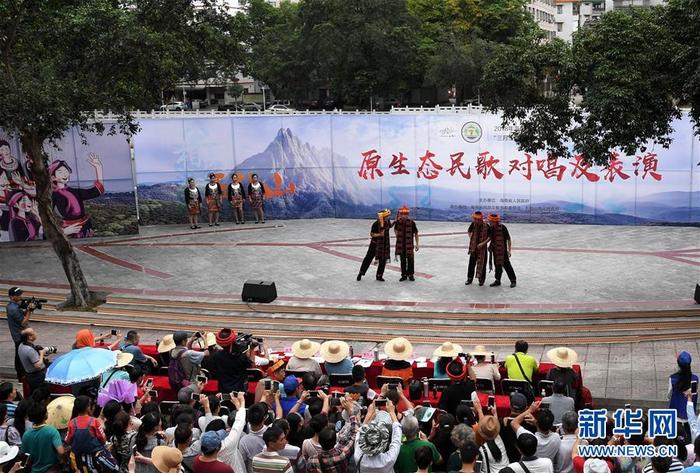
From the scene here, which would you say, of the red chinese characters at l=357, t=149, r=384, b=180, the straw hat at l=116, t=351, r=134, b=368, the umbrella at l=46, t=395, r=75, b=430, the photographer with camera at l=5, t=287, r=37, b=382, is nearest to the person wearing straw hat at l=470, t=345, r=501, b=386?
the straw hat at l=116, t=351, r=134, b=368

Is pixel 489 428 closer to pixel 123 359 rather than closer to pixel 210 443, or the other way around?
pixel 210 443

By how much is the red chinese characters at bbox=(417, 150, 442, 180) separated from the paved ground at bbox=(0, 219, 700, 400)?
1407 mm

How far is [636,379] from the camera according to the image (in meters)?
10.7

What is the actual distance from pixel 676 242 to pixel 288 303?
10019 millimetres

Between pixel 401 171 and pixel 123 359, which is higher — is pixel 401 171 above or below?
above

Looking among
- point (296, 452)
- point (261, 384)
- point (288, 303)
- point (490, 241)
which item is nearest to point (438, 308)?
point (490, 241)

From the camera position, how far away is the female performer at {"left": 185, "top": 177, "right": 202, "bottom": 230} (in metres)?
22.6

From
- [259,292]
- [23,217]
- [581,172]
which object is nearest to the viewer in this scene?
[259,292]

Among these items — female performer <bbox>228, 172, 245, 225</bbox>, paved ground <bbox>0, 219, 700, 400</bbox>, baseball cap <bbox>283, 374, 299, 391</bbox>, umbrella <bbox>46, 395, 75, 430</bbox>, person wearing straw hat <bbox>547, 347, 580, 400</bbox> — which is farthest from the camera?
female performer <bbox>228, 172, 245, 225</bbox>

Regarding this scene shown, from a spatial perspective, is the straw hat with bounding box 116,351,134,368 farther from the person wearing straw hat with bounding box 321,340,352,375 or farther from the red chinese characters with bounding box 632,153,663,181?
the red chinese characters with bounding box 632,153,663,181

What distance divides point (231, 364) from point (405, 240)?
761cm

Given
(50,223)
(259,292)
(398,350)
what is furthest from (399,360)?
(50,223)

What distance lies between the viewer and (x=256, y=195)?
908 inches

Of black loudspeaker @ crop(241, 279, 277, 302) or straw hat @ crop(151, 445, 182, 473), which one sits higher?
straw hat @ crop(151, 445, 182, 473)
